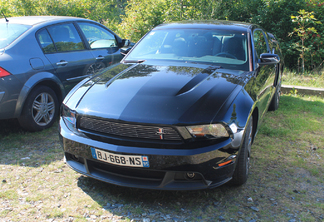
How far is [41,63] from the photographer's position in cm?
419

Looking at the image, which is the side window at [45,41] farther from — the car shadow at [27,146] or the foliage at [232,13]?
the foliage at [232,13]

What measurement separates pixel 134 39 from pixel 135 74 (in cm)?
710

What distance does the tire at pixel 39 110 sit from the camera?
4.02 m

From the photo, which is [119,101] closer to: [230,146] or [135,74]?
[135,74]

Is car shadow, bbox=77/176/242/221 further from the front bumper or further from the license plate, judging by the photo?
the license plate

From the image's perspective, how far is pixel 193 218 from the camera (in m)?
2.46

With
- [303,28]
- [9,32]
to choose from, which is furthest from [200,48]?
[303,28]

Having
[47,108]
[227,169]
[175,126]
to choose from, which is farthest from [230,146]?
[47,108]

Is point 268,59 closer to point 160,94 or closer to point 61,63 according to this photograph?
point 160,94

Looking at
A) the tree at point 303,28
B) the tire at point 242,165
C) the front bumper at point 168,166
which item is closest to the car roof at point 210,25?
the tire at point 242,165

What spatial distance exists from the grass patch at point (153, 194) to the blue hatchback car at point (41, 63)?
537mm

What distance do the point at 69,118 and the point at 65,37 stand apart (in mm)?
2443

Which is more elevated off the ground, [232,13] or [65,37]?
[65,37]

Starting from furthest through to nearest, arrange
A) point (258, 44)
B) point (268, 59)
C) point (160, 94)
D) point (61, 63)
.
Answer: point (61, 63) → point (258, 44) → point (268, 59) → point (160, 94)
